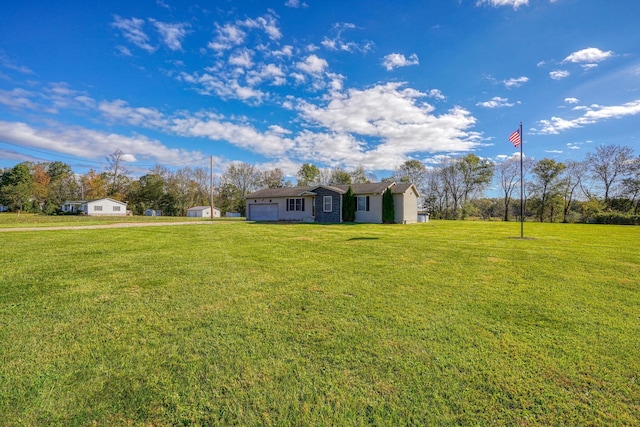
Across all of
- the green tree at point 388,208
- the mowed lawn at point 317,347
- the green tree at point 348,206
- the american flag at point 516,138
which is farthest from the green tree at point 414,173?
the mowed lawn at point 317,347

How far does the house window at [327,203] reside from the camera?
2183 centimetres

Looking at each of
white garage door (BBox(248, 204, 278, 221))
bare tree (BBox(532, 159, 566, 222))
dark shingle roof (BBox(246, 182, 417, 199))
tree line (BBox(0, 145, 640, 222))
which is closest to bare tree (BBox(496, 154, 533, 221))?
tree line (BBox(0, 145, 640, 222))

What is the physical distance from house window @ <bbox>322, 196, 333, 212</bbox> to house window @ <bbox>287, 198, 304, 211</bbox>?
8.40ft

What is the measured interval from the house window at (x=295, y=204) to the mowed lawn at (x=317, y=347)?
736 inches

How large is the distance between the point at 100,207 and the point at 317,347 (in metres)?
52.1

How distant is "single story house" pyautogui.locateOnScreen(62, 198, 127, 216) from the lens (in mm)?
41469

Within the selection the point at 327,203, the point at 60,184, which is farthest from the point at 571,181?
the point at 60,184

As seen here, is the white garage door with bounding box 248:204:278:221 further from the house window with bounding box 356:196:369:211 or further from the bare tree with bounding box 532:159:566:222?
the bare tree with bounding box 532:159:566:222

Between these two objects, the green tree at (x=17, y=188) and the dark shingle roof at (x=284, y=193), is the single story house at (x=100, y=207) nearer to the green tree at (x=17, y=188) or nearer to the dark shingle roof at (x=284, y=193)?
the green tree at (x=17, y=188)

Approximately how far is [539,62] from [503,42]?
2924mm

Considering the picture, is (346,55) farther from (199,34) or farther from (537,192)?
(537,192)

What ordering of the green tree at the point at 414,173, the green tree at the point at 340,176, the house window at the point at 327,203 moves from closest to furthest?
the house window at the point at 327,203 → the green tree at the point at 414,173 → the green tree at the point at 340,176

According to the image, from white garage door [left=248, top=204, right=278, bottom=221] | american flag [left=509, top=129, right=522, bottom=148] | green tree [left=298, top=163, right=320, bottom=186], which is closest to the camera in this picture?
american flag [left=509, top=129, right=522, bottom=148]

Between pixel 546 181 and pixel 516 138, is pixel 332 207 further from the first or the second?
pixel 546 181
